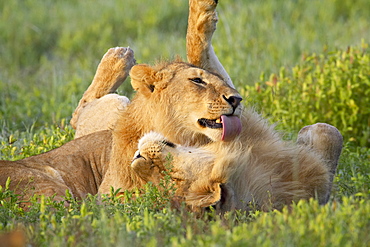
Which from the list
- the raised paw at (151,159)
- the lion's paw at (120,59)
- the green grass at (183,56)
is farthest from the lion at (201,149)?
the lion's paw at (120,59)

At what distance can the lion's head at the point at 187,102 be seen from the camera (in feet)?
13.3

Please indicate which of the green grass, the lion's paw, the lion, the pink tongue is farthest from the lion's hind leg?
the lion's paw

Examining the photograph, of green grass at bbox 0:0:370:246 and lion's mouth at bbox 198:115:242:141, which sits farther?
lion's mouth at bbox 198:115:242:141

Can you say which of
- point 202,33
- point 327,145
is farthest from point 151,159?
point 202,33

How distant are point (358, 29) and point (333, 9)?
100 centimetres

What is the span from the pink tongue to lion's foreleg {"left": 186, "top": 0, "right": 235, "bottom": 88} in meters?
0.79

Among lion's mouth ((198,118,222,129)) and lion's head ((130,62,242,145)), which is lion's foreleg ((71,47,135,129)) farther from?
lion's mouth ((198,118,222,129))

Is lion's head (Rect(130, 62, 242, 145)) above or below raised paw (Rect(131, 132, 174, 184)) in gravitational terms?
above

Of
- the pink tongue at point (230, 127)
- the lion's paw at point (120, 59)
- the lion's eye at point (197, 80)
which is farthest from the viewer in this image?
the lion's paw at point (120, 59)

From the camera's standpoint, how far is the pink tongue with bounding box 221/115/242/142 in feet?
13.1

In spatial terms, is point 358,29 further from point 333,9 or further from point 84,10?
point 84,10

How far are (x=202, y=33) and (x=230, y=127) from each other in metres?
1.05

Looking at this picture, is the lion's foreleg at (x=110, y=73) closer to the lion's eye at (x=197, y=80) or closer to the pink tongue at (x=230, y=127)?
the lion's eye at (x=197, y=80)

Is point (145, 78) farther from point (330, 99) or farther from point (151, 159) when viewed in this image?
point (330, 99)
